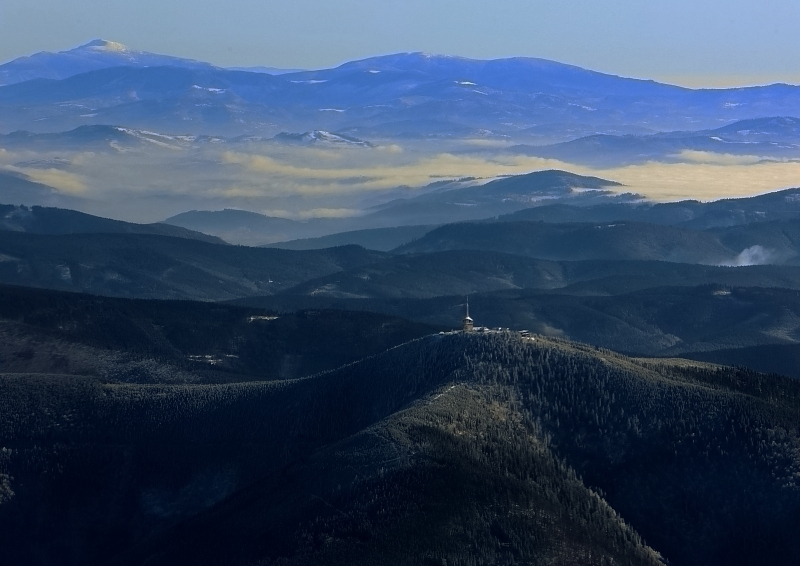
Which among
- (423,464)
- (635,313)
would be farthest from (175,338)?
(423,464)

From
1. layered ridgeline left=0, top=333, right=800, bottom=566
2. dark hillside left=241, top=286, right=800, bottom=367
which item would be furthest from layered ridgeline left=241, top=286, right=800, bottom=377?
layered ridgeline left=0, top=333, right=800, bottom=566

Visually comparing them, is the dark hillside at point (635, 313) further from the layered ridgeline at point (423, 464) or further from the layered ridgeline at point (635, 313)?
the layered ridgeline at point (423, 464)

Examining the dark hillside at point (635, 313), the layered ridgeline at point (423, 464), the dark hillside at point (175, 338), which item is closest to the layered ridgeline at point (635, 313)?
the dark hillside at point (635, 313)

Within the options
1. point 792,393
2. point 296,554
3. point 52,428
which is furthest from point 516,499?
point 52,428

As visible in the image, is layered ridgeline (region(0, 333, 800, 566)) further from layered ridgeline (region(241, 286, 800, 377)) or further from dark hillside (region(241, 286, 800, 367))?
dark hillside (region(241, 286, 800, 367))

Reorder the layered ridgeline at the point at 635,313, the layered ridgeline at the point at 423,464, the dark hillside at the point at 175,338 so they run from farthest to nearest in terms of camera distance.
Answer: the layered ridgeline at the point at 635,313 → the dark hillside at the point at 175,338 → the layered ridgeline at the point at 423,464

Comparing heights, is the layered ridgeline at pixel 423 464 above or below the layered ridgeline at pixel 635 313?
above
